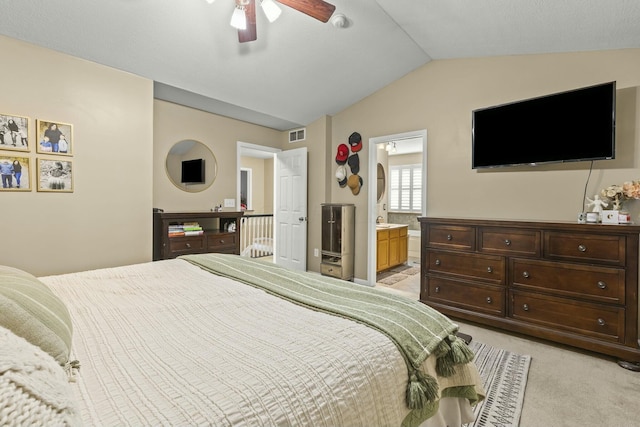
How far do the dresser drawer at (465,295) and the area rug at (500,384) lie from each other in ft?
1.34

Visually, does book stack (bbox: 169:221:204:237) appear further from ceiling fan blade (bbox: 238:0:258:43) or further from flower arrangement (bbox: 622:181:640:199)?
flower arrangement (bbox: 622:181:640:199)

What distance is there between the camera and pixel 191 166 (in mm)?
4168

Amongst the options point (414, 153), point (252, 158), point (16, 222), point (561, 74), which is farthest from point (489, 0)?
point (252, 158)

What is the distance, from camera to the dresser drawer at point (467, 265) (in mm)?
2808

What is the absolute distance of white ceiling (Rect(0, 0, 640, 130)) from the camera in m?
2.36

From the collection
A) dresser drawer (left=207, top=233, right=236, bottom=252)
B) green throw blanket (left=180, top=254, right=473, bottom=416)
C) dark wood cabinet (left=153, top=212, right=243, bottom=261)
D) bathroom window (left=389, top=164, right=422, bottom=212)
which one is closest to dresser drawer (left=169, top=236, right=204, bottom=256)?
dark wood cabinet (left=153, top=212, right=243, bottom=261)

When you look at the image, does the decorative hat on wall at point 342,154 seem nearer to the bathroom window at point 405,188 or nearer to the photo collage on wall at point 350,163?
the photo collage on wall at point 350,163

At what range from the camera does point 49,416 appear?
19.8 inches

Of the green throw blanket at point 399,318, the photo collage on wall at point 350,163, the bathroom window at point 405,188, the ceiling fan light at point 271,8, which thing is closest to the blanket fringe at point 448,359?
the green throw blanket at point 399,318

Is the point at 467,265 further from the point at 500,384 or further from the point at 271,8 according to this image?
the point at 271,8

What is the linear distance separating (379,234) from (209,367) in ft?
13.8

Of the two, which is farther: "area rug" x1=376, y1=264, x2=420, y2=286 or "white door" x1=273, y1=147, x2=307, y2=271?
"white door" x1=273, y1=147, x2=307, y2=271

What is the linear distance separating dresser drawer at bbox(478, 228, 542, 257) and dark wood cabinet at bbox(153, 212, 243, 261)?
2.93m

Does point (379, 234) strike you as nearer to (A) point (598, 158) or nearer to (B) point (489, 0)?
(A) point (598, 158)
